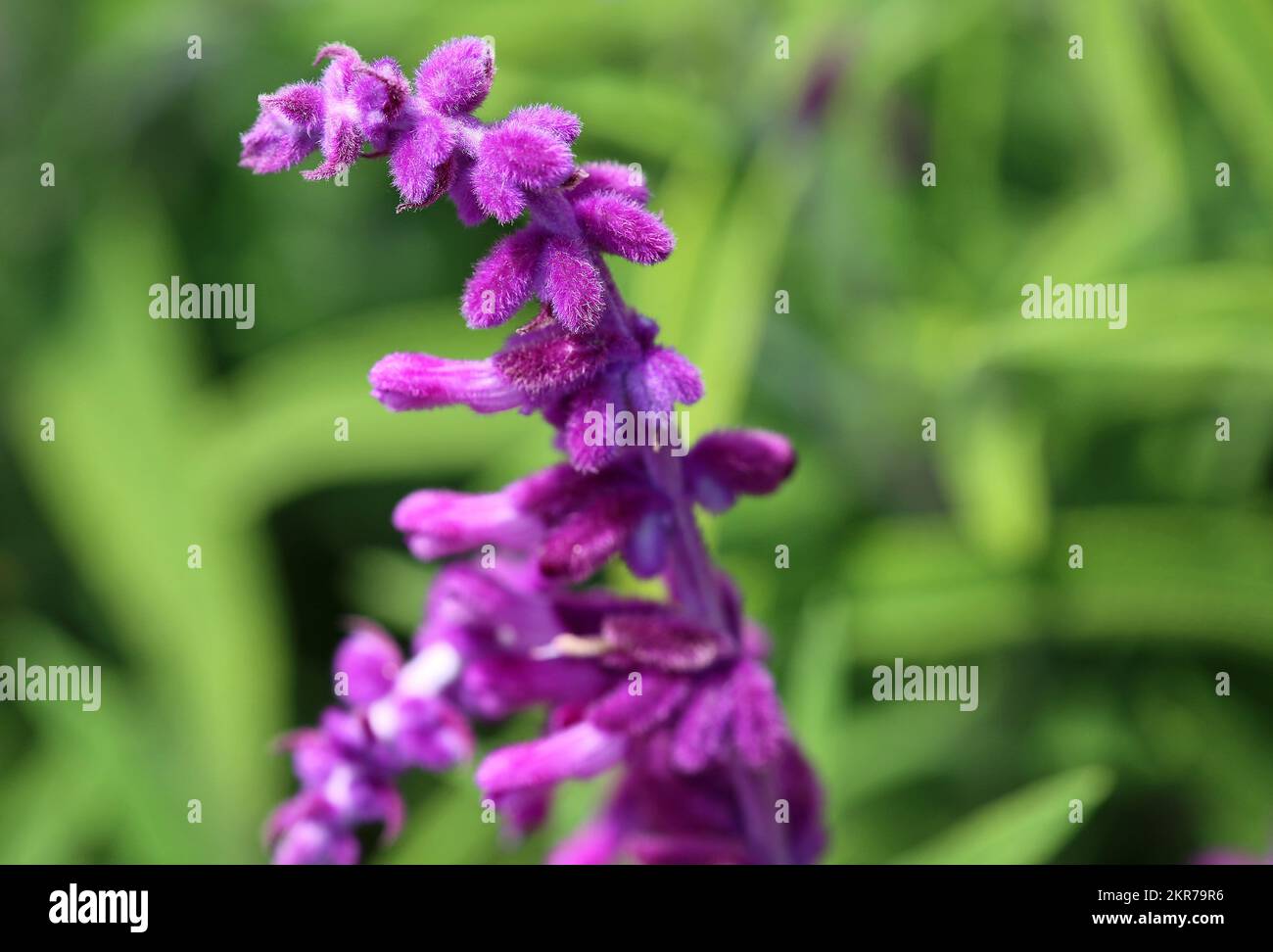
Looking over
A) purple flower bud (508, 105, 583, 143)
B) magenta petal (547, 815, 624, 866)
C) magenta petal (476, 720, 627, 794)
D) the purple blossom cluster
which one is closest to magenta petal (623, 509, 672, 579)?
the purple blossom cluster

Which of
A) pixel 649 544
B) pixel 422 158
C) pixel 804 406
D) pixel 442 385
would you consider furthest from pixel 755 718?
pixel 804 406

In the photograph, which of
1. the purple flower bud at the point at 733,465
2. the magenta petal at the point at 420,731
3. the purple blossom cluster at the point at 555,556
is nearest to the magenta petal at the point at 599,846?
the purple blossom cluster at the point at 555,556

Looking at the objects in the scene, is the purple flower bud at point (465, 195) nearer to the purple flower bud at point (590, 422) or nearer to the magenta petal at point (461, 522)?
the purple flower bud at point (590, 422)

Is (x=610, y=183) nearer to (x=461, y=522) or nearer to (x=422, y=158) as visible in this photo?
(x=422, y=158)

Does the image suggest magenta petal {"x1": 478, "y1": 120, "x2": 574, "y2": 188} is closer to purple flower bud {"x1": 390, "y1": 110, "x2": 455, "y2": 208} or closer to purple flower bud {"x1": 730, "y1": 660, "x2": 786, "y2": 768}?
purple flower bud {"x1": 390, "y1": 110, "x2": 455, "y2": 208}
